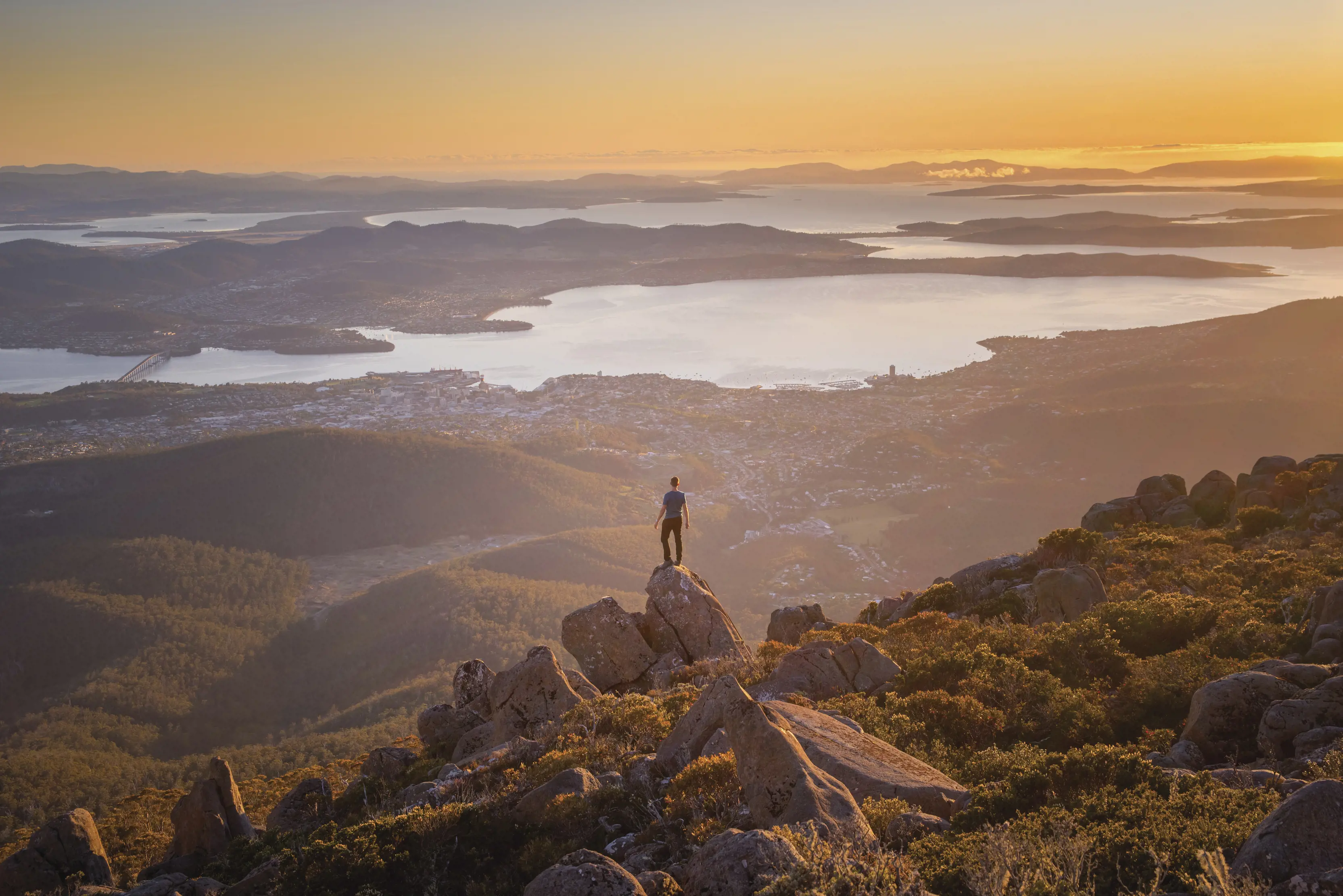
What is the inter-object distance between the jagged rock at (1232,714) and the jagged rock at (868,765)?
4568mm

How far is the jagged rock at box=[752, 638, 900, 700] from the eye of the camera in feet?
61.9

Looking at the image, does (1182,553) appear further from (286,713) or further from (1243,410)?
(1243,410)

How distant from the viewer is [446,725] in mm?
19703

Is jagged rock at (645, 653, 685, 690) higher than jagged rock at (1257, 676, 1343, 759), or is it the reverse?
jagged rock at (1257, 676, 1343, 759)

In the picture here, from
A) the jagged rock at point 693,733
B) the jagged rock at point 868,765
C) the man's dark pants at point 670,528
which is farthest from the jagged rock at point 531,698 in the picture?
the jagged rock at point 868,765

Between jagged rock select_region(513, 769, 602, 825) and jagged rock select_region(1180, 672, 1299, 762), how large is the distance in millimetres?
9962

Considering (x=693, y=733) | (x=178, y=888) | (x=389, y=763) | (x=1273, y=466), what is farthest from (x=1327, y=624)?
(x=178, y=888)

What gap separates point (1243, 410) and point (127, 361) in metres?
206

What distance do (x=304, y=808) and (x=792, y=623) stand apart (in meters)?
15.5

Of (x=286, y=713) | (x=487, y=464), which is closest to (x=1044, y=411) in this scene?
(x=487, y=464)

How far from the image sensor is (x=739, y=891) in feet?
25.7

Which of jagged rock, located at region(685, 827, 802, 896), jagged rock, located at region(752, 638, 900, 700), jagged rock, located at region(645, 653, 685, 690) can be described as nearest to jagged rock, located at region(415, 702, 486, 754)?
jagged rock, located at region(645, 653, 685, 690)

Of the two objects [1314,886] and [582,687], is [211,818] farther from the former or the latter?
[1314,886]

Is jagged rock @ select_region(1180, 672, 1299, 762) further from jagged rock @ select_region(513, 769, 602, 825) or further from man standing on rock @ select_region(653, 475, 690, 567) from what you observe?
man standing on rock @ select_region(653, 475, 690, 567)
